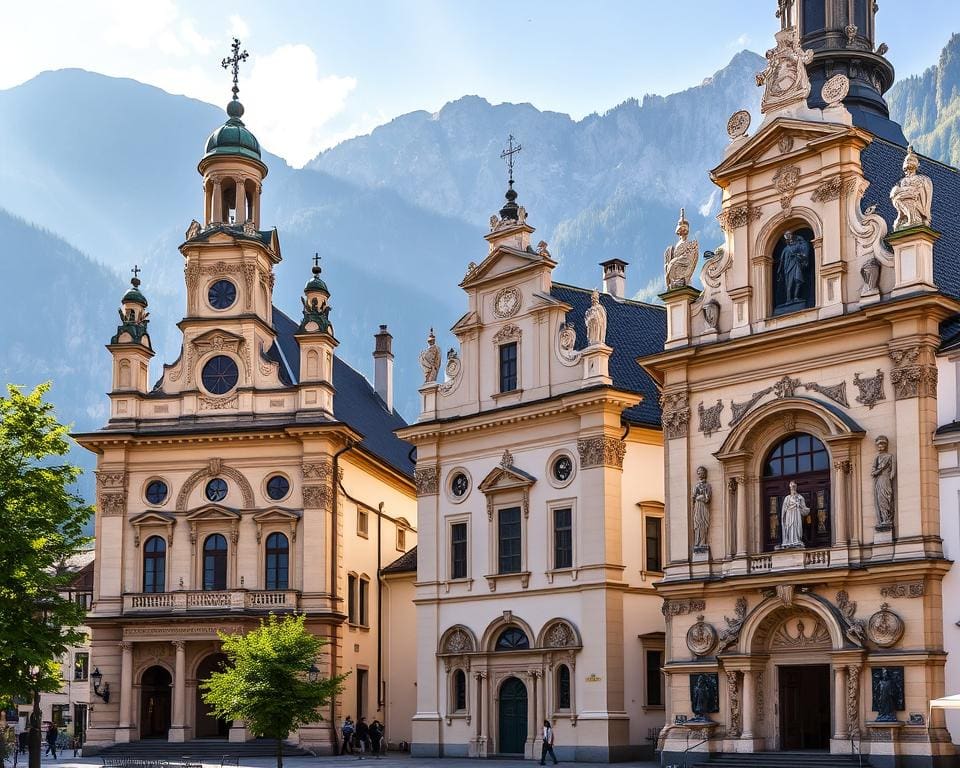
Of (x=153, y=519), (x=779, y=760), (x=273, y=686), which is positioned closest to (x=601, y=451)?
(x=779, y=760)

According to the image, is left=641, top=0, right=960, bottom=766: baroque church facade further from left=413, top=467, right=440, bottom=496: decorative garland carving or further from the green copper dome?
the green copper dome

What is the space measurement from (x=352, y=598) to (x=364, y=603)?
1.28 m

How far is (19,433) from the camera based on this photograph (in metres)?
36.7

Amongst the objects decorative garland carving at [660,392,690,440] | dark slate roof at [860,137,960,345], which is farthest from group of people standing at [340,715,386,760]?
dark slate roof at [860,137,960,345]

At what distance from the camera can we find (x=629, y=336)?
51844mm

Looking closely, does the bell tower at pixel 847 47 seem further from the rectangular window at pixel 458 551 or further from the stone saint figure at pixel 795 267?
the rectangular window at pixel 458 551

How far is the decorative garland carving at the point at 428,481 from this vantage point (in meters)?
50.5

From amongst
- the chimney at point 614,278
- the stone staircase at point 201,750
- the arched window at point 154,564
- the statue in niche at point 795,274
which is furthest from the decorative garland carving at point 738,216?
the arched window at point 154,564

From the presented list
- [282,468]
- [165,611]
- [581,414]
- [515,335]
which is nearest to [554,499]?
[581,414]

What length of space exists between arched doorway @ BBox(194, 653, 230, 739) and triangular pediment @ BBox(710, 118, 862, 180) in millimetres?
26868

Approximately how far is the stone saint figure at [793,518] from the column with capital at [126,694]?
27.3 meters

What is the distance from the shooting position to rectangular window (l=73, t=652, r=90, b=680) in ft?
259

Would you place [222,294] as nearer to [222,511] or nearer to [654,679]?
[222,511]

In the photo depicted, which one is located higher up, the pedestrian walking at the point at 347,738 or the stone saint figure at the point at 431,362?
the stone saint figure at the point at 431,362
